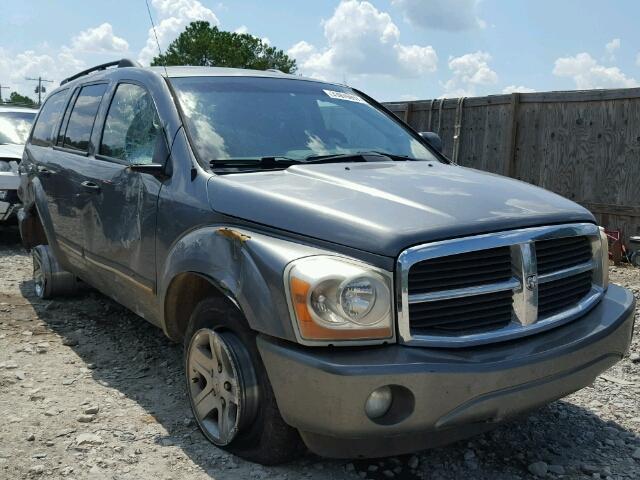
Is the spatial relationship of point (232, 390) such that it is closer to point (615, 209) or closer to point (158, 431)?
point (158, 431)

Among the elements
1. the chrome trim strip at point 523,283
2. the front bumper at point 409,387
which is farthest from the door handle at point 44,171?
the chrome trim strip at point 523,283

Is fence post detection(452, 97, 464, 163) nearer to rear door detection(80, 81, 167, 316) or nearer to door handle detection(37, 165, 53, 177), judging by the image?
door handle detection(37, 165, 53, 177)

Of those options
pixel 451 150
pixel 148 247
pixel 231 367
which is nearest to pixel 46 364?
pixel 148 247

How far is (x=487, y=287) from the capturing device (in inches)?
103

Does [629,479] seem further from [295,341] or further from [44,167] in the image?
[44,167]

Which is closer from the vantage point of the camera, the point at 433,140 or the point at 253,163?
the point at 253,163

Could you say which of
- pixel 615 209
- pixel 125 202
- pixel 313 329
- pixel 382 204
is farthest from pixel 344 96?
pixel 615 209

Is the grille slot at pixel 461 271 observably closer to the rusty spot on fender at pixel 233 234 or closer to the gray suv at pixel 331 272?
the gray suv at pixel 331 272

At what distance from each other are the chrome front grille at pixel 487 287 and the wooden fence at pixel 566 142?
5.34 meters

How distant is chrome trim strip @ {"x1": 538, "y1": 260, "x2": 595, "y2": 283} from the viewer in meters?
2.81

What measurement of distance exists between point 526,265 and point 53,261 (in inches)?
169

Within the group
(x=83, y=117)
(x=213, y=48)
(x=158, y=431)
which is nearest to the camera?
(x=158, y=431)

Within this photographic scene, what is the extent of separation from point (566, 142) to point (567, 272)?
5.89 m

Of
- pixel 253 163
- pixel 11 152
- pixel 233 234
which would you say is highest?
pixel 253 163
